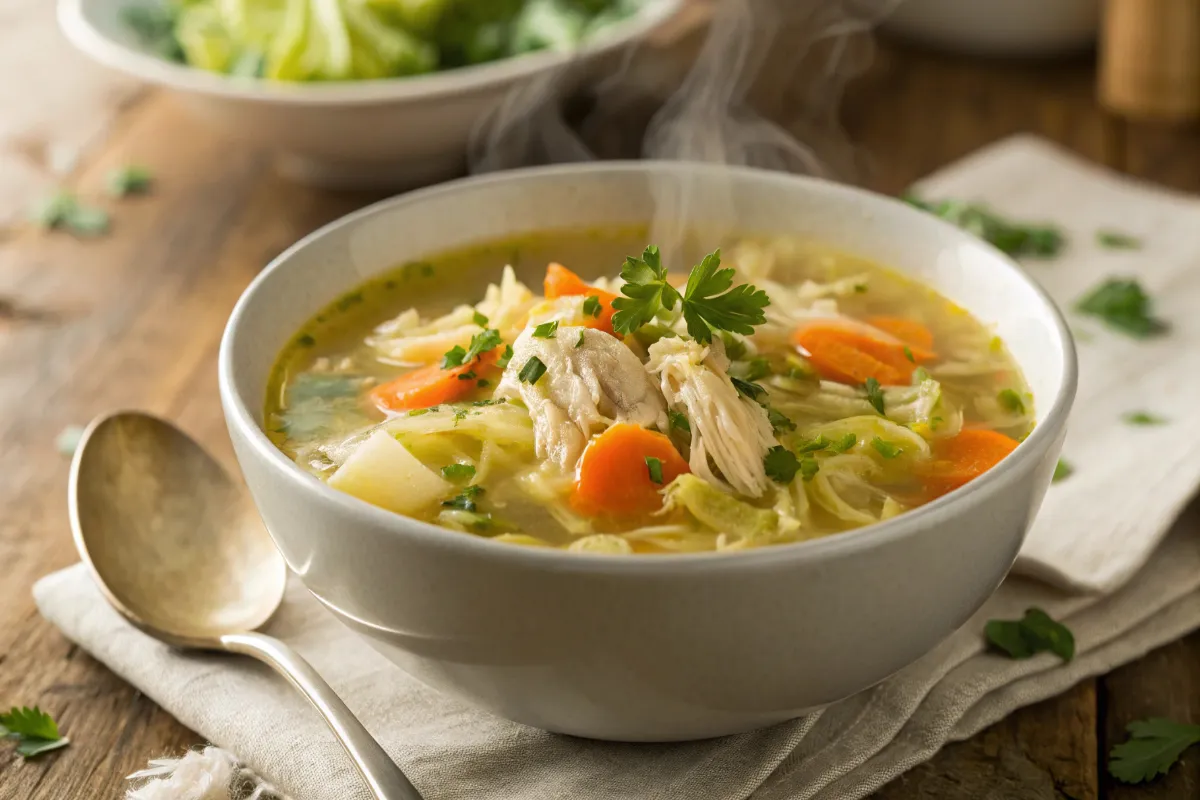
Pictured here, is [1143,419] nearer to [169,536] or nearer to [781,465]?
[781,465]

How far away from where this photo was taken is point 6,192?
489 cm

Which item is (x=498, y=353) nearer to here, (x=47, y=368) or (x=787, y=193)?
(x=787, y=193)

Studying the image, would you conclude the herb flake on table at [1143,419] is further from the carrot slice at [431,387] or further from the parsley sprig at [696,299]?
the carrot slice at [431,387]

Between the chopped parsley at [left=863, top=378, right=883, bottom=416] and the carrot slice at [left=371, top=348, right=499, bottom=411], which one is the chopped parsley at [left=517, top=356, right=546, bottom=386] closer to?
the carrot slice at [left=371, top=348, right=499, bottom=411]

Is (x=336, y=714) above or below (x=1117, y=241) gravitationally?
above

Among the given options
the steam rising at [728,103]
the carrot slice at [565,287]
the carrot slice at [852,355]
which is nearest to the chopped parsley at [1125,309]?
the steam rising at [728,103]

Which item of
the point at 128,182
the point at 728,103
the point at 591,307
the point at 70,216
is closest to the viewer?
the point at 591,307

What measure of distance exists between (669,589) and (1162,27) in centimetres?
411

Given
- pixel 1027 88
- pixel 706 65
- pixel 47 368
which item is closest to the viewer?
pixel 47 368

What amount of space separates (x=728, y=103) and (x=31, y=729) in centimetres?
260

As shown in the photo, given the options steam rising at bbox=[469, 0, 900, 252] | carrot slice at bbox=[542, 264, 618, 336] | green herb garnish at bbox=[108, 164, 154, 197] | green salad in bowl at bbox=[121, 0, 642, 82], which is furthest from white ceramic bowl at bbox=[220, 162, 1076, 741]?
green herb garnish at bbox=[108, 164, 154, 197]

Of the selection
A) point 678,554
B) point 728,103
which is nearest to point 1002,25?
point 728,103

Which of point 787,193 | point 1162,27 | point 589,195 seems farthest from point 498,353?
point 1162,27

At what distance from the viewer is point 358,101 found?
13.6ft
